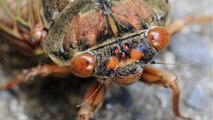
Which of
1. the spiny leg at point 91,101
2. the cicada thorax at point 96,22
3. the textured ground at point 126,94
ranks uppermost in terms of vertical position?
the cicada thorax at point 96,22

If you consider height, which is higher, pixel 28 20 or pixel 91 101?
pixel 28 20

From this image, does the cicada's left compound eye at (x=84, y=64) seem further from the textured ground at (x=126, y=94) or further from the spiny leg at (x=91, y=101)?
the textured ground at (x=126, y=94)

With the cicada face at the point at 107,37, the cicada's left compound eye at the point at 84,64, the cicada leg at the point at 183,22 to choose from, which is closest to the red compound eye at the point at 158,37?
the cicada face at the point at 107,37

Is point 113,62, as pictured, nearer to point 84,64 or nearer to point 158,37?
point 84,64

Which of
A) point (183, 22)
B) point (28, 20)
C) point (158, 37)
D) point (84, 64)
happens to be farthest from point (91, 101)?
point (183, 22)

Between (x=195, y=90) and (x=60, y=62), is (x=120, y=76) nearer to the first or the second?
(x=60, y=62)

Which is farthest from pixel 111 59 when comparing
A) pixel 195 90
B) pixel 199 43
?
pixel 199 43

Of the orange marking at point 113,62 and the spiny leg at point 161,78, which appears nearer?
the orange marking at point 113,62
